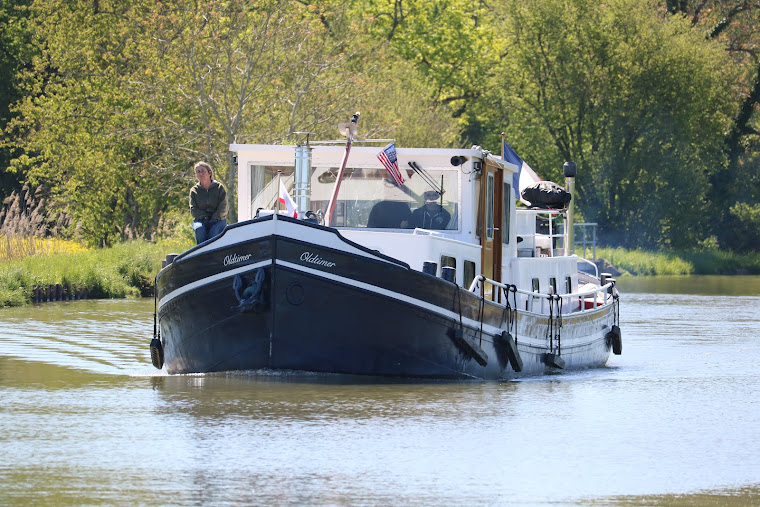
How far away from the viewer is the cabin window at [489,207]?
55.3ft

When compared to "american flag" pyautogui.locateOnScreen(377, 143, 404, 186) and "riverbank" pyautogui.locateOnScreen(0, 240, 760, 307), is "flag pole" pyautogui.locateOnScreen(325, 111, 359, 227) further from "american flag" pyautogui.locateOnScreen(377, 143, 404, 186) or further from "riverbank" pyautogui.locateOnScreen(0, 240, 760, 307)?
"riverbank" pyautogui.locateOnScreen(0, 240, 760, 307)

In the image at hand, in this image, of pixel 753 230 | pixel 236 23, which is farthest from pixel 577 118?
pixel 236 23

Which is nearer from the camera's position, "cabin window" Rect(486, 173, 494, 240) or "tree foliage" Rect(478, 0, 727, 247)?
"cabin window" Rect(486, 173, 494, 240)

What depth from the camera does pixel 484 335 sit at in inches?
623

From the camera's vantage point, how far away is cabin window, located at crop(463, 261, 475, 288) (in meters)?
16.2

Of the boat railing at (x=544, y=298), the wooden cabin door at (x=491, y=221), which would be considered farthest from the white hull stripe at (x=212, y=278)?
the wooden cabin door at (x=491, y=221)

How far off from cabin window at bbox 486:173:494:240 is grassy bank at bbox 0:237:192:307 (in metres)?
12.3

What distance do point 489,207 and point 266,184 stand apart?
281cm

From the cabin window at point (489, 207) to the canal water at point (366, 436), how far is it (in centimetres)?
Result: 193

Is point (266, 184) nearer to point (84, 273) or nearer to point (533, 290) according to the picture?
point (533, 290)

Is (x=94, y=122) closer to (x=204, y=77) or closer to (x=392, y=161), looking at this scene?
(x=204, y=77)

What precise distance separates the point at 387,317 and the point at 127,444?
4.35m

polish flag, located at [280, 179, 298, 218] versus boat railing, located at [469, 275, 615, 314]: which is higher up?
polish flag, located at [280, 179, 298, 218]

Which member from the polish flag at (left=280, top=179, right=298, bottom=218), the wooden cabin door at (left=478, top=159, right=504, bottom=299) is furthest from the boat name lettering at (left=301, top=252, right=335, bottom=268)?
the wooden cabin door at (left=478, top=159, right=504, bottom=299)
